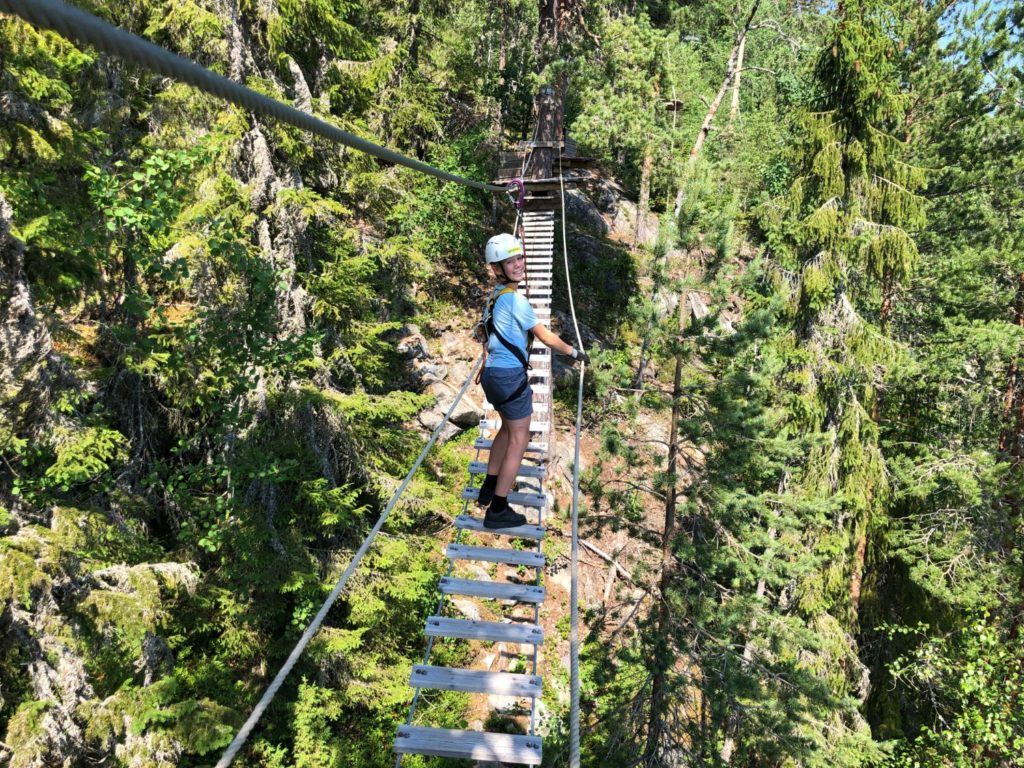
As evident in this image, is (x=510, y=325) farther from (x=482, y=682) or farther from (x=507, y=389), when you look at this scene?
(x=482, y=682)

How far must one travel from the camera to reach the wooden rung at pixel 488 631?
4141 millimetres

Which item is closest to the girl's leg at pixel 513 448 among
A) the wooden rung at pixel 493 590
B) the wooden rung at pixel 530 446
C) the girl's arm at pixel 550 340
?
the girl's arm at pixel 550 340

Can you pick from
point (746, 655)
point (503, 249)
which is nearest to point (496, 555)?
point (503, 249)

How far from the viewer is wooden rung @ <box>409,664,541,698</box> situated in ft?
12.3

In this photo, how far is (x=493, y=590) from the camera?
453 cm

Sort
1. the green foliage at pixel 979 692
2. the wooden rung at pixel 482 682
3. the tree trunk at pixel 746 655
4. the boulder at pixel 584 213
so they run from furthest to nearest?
1. the boulder at pixel 584 213
2. the green foliage at pixel 979 692
3. the tree trunk at pixel 746 655
4. the wooden rung at pixel 482 682

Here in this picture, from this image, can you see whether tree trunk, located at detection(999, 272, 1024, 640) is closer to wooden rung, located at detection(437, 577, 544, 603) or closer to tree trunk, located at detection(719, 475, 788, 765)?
tree trunk, located at detection(719, 475, 788, 765)

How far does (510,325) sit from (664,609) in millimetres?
4367

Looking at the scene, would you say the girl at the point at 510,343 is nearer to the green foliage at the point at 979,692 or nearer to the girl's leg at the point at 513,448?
the girl's leg at the point at 513,448

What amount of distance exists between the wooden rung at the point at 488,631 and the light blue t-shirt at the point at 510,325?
1.90 m

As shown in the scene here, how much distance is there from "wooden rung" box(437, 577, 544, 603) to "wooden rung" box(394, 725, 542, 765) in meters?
1.07

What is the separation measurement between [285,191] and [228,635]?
5.77 metres

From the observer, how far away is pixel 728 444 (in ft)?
21.3

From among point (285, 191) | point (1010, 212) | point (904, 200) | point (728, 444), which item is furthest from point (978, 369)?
point (285, 191)
